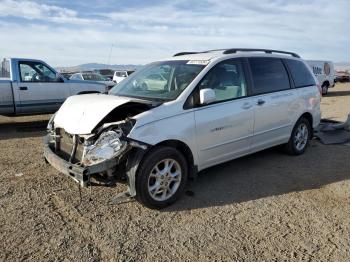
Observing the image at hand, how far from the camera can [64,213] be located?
4.51 metres

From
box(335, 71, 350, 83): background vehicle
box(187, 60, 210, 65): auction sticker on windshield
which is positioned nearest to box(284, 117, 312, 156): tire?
box(187, 60, 210, 65): auction sticker on windshield

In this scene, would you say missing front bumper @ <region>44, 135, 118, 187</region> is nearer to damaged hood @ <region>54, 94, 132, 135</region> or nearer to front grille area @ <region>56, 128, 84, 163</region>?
front grille area @ <region>56, 128, 84, 163</region>

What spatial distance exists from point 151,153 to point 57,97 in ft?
23.1

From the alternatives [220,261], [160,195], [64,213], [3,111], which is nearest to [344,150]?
[160,195]

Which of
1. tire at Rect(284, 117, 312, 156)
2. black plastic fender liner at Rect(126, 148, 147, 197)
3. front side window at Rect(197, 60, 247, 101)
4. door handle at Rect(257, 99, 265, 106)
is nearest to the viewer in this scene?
black plastic fender liner at Rect(126, 148, 147, 197)

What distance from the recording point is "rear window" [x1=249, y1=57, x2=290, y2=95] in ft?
19.8

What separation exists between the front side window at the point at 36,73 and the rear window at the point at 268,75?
21.6 feet

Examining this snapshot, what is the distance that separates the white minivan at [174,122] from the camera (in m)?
4.43

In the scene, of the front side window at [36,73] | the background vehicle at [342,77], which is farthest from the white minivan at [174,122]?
the background vehicle at [342,77]

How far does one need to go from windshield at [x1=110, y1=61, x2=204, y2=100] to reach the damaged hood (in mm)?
593

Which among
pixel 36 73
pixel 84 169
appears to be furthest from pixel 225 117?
pixel 36 73

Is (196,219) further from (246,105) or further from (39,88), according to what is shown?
(39,88)

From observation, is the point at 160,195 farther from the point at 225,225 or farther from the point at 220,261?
the point at 220,261

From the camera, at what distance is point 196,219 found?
14.5 feet
